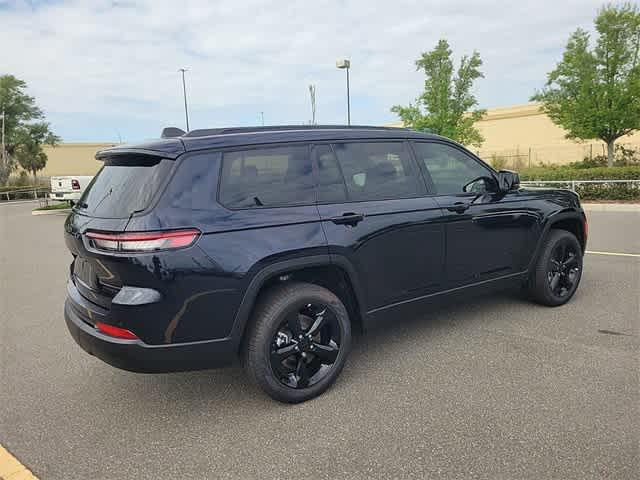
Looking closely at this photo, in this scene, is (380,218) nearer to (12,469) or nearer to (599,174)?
(12,469)

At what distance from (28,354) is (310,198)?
2.90 metres

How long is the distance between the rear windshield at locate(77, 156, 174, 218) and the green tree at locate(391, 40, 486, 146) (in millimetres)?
24156

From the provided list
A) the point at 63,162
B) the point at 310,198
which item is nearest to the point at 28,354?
the point at 310,198

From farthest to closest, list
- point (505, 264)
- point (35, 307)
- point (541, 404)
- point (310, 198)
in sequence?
point (35, 307) → point (505, 264) → point (310, 198) → point (541, 404)

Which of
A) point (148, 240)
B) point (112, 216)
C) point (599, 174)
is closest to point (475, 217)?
point (148, 240)

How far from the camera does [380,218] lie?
353cm

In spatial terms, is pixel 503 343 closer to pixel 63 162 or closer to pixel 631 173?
pixel 631 173

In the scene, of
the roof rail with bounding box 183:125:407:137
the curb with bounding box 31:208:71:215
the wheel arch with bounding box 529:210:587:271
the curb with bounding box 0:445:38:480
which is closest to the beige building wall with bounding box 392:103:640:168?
the curb with bounding box 31:208:71:215

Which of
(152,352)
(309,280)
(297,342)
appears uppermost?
(309,280)

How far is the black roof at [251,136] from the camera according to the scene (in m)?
3.03

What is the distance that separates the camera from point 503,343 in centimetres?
409


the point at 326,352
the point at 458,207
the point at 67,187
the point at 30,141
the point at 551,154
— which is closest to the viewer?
the point at 326,352

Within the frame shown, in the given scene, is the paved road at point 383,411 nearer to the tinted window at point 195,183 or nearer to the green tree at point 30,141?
the tinted window at point 195,183

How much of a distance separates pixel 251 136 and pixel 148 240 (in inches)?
38.6
